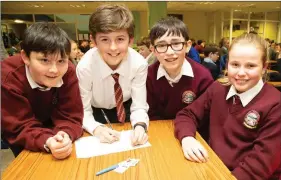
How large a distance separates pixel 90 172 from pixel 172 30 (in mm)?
1014

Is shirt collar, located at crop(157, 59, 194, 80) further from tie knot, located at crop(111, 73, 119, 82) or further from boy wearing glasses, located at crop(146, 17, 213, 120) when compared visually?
tie knot, located at crop(111, 73, 119, 82)

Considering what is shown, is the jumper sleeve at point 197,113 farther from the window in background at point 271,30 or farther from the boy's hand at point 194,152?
the window in background at point 271,30

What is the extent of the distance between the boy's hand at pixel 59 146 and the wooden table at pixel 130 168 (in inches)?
1.0

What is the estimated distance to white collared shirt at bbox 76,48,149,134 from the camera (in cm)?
151

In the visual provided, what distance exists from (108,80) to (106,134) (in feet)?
1.47

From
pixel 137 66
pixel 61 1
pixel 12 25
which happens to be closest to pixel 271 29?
pixel 61 1

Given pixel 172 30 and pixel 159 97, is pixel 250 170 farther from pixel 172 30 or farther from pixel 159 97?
pixel 172 30

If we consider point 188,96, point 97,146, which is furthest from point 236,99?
point 97,146

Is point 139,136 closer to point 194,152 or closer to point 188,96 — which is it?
point 194,152

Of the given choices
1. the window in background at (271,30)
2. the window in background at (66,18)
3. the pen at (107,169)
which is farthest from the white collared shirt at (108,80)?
the window in background at (271,30)

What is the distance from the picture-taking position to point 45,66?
1.15 metres

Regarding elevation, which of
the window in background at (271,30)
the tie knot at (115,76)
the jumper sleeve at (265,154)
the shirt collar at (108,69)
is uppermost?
the window in background at (271,30)

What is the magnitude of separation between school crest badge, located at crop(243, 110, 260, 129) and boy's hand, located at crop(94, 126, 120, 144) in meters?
0.62

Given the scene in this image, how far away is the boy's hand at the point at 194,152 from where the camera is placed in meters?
1.01
